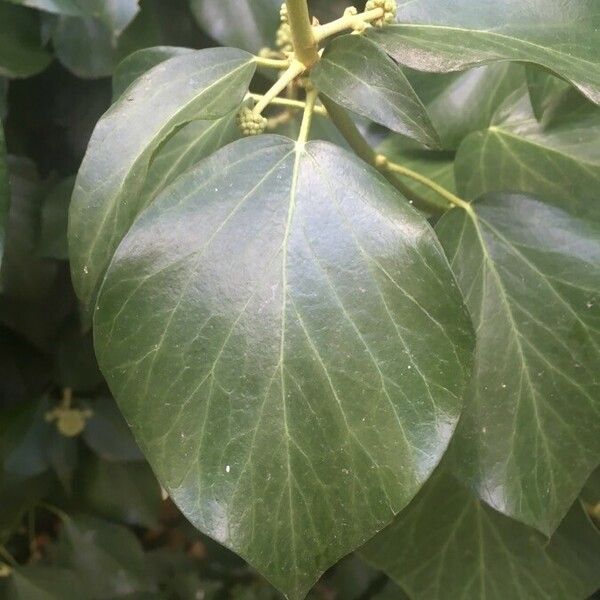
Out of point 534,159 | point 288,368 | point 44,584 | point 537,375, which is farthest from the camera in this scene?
point 44,584

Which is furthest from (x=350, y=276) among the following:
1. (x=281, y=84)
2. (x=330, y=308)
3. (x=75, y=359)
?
(x=75, y=359)

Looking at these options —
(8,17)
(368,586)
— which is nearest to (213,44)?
(8,17)

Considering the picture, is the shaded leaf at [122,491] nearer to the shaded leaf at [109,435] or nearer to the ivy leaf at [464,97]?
the shaded leaf at [109,435]

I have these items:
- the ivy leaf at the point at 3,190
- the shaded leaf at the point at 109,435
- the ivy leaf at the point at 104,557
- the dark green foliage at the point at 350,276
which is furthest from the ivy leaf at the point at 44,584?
the ivy leaf at the point at 3,190

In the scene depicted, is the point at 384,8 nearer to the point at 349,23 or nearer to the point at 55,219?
the point at 349,23

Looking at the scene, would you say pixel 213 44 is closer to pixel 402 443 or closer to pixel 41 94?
pixel 41 94

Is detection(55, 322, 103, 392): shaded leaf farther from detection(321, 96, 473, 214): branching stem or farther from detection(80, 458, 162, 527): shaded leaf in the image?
detection(321, 96, 473, 214): branching stem

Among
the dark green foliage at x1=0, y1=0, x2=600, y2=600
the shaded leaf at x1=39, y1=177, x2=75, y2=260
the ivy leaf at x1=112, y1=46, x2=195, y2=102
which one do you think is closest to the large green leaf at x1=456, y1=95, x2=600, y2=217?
the dark green foliage at x1=0, y1=0, x2=600, y2=600
